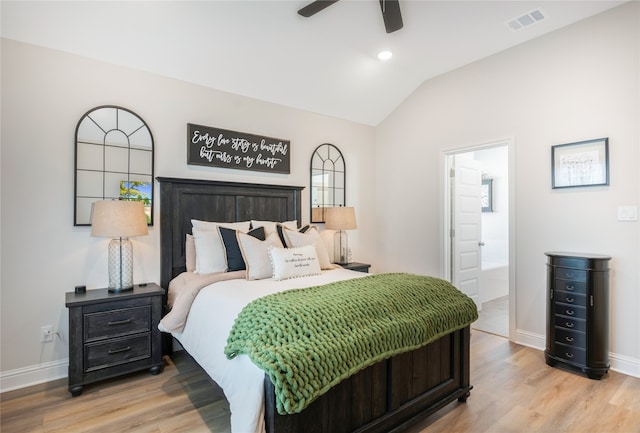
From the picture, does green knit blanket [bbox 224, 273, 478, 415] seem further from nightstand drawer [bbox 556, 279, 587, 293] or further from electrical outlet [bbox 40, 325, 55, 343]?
electrical outlet [bbox 40, 325, 55, 343]

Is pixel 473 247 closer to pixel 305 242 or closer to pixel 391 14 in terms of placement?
pixel 305 242

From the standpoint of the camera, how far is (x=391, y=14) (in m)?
2.37

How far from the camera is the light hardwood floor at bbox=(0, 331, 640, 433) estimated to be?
6.57 ft

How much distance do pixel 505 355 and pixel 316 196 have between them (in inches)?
102

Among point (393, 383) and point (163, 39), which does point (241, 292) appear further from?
point (163, 39)

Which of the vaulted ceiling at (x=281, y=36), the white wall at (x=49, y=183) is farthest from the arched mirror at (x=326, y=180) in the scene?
the white wall at (x=49, y=183)

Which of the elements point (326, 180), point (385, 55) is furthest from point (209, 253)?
point (385, 55)

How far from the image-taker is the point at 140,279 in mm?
2945

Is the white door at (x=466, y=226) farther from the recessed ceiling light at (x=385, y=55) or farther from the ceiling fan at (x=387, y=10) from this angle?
the ceiling fan at (x=387, y=10)

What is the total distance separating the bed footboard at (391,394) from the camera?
153 cm

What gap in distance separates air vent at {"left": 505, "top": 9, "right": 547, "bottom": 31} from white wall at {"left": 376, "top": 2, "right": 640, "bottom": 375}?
11.7 inches

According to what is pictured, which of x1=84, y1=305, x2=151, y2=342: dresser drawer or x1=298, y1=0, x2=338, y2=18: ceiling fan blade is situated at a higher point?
x1=298, y1=0, x2=338, y2=18: ceiling fan blade

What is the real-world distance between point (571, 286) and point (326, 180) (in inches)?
108

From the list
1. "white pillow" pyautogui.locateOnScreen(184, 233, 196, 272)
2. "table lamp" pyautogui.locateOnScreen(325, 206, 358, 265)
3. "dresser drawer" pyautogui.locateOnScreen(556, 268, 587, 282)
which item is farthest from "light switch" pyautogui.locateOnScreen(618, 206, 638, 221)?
"white pillow" pyautogui.locateOnScreen(184, 233, 196, 272)
